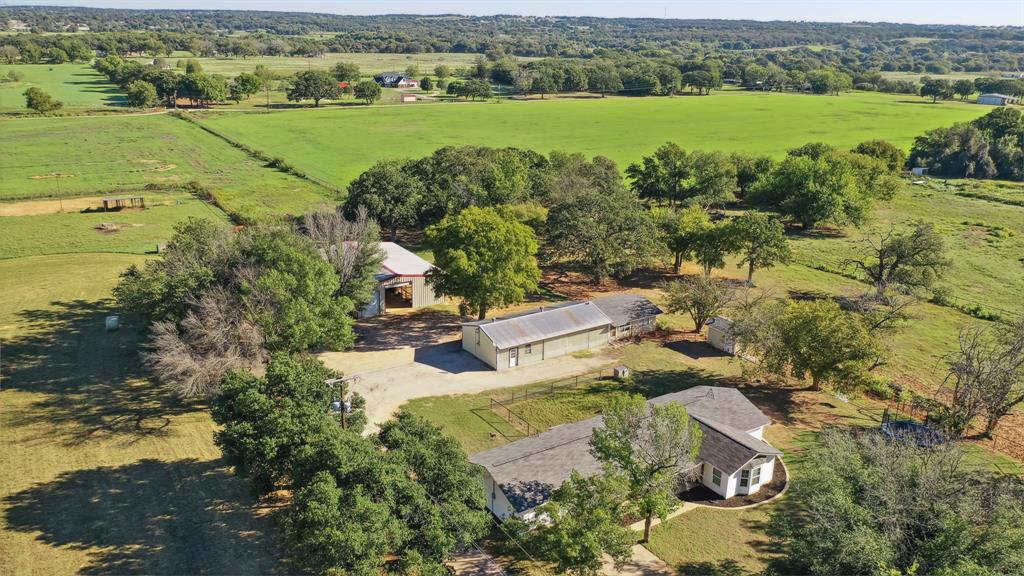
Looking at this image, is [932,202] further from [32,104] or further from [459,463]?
[32,104]

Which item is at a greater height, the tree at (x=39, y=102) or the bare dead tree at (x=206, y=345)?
the tree at (x=39, y=102)

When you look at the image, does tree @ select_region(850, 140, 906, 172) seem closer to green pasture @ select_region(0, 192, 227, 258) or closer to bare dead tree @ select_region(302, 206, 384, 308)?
bare dead tree @ select_region(302, 206, 384, 308)

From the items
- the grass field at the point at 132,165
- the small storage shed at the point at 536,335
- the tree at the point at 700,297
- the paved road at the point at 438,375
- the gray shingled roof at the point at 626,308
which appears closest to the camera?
the paved road at the point at 438,375

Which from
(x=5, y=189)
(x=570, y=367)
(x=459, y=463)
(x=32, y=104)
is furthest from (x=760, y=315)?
(x=32, y=104)

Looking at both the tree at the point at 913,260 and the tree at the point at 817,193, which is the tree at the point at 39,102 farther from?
the tree at the point at 913,260

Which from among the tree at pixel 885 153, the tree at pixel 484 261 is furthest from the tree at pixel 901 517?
the tree at pixel 885 153

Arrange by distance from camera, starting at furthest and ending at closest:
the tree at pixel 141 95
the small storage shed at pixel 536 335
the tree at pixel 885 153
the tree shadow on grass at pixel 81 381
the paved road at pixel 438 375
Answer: the tree at pixel 141 95 < the tree at pixel 885 153 < the small storage shed at pixel 536 335 < the paved road at pixel 438 375 < the tree shadow on grass at pixel 81 381

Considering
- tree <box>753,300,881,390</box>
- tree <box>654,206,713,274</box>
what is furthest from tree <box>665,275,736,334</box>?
tree <box>654,206,713,274</box>
